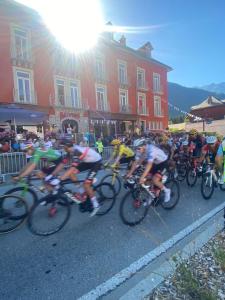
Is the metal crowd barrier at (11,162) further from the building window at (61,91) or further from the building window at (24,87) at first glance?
the building window at (61,91)

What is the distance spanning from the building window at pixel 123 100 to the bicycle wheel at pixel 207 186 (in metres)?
21.1

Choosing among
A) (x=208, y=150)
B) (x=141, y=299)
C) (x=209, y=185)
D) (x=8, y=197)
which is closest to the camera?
(x=141, y=299)

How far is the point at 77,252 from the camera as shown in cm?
365

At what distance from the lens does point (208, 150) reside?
8078mm

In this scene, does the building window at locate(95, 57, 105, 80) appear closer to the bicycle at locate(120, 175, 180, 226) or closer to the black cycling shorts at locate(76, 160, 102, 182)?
the black cycling shorts at locate(76, 160, 102, 182)

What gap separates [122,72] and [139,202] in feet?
81.9

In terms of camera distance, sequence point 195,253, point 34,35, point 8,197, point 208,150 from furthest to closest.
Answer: point 34,35 → point 208,150 → point 8,197 → point 195,253

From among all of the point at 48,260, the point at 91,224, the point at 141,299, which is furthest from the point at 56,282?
the point at 91,224

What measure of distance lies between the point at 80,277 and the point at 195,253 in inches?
64.9

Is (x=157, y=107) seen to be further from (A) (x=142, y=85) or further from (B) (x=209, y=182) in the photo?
(B) (x=209, y=182)

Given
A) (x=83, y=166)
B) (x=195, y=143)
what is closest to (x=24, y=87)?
(x=195, y=143)

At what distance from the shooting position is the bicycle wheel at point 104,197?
5406 mm

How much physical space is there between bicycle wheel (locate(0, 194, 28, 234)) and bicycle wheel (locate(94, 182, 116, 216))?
5.19 feet

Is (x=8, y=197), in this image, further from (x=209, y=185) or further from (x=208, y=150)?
(x=208, y=150)
